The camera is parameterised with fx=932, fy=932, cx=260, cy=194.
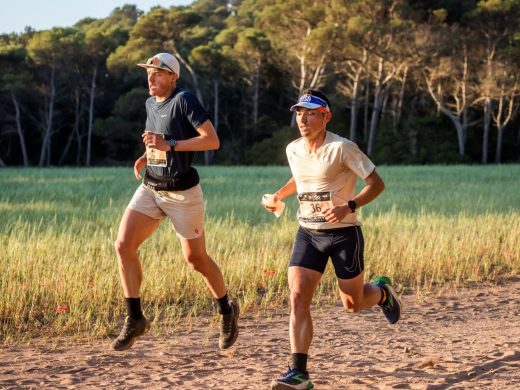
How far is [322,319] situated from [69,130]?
51.6 meters

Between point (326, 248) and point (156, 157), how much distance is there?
134 centimetres

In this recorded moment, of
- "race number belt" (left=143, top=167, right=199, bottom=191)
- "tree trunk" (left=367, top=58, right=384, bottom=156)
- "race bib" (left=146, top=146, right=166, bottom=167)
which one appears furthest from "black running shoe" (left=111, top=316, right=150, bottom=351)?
"tree trunk" (left=367, top=58, right=384, bottom=156)

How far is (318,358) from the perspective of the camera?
6074mm

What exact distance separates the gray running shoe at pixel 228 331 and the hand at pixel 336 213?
56.3 inches

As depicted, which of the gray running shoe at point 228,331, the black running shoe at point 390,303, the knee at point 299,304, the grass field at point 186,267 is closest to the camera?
the knee at point 299,304

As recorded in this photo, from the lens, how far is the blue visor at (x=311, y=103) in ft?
18.0

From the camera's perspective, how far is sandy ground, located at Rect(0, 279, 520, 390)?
5398mm

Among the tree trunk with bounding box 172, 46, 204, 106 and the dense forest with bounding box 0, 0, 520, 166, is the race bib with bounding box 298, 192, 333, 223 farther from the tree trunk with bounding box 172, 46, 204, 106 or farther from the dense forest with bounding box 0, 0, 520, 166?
the tree trunk with bounding box 172, 46, 204, 106

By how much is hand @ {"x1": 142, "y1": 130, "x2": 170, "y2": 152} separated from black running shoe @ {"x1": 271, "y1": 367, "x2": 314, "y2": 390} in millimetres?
1675

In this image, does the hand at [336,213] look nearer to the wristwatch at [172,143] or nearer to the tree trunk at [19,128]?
the wristwatch at [172,143]

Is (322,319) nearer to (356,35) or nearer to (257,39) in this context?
(356,35)

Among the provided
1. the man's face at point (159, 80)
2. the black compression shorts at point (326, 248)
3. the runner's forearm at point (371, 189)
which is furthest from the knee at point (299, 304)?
the man's face at point (159, 80)

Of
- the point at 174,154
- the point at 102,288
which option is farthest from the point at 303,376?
the point at 102,288

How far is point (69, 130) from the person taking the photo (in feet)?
188
